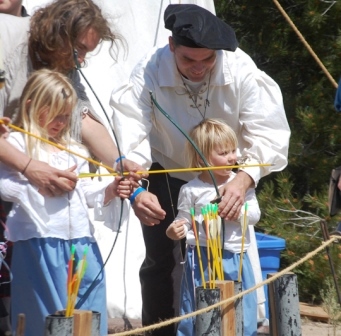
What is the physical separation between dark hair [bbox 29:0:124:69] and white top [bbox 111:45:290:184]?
0.29 meters

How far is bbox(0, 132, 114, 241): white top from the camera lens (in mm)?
2789

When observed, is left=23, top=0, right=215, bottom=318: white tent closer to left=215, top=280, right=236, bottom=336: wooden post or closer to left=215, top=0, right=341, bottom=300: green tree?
left=215, top=0, right=341, bottom=300: green tree

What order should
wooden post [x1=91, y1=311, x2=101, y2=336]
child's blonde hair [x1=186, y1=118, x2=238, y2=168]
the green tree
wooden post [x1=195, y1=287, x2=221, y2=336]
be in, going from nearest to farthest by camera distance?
wooden post [x1=91, y1=311, x2=101, y2=336], wooden post [x1=195, y1=287, x2=221, y2=336], child's blonde hair [x1=186, y1=118, x2=238, y2=168], the green tree

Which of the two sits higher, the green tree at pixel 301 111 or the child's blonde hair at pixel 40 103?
the green tree at pixel 301 111

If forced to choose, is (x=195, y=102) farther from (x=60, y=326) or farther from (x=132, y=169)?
(x=60, y=326)

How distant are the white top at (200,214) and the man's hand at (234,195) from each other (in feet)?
0.20

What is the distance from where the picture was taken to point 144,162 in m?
3.17

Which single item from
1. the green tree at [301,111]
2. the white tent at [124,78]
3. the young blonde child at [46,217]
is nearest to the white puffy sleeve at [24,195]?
the young blonde child at [46,217]

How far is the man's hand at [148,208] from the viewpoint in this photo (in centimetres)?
291

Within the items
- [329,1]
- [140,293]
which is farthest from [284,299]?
[329,1]

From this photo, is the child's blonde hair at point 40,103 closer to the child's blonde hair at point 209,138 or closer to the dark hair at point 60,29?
the dark hair at point 60,29

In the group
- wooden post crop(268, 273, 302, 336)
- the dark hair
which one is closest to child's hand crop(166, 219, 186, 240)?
wooden post crop(268, 273, 302, 336)

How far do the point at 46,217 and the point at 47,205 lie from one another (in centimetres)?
4

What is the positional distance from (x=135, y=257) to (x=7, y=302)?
39.7 inches
